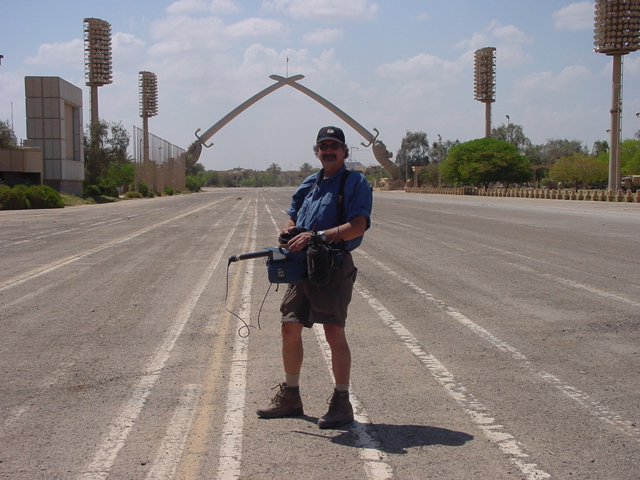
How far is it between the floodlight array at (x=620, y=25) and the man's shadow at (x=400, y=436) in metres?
81.4

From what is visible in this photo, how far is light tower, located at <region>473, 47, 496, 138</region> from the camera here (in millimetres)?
119000

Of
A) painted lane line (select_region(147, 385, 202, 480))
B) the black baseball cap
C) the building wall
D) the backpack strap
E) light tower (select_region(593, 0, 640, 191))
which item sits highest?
light tower (select_region(593, 0, 640, 191))

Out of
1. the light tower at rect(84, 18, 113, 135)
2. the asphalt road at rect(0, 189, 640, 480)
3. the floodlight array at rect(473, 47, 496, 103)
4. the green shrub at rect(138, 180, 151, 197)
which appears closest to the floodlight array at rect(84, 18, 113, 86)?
the light tower at rect(84, 18, 113, 135)

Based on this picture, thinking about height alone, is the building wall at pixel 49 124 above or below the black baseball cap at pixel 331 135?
above

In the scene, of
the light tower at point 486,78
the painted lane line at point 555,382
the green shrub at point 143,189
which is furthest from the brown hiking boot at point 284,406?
the light tower at point 486,78


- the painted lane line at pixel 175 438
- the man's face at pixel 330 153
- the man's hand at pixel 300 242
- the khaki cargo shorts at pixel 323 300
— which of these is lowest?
the painted lane line at pixel 175 438

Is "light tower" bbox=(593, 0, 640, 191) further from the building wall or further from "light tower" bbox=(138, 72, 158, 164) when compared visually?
"light tower" bbox=(138, 72, 158, 164)

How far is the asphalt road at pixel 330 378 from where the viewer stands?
407 cm

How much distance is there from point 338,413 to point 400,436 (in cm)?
45

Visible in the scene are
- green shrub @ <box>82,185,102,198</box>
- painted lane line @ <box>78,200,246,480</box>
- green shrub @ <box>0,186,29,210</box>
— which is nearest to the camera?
painted lane line @ <box>78,200,246,480</box>

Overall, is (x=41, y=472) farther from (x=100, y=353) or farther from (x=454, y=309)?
(x=454, y=309)

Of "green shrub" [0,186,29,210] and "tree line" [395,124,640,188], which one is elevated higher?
"tree line" [395,124,640,188]

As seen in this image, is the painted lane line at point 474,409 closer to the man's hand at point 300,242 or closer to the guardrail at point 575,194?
the man's hand at point 300,242

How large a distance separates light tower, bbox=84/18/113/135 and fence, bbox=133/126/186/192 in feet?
44.1
